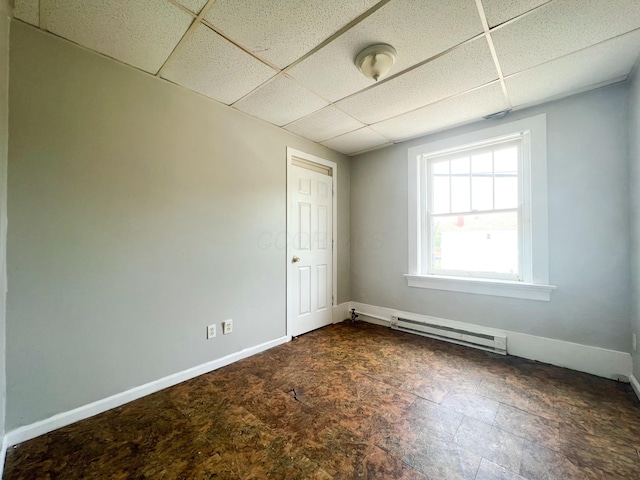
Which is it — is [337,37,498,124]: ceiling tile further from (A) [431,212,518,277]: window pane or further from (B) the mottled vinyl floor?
(B) the mottled vinyl floor

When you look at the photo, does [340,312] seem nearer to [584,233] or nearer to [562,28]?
[584,233]

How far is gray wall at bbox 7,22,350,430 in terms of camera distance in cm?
151

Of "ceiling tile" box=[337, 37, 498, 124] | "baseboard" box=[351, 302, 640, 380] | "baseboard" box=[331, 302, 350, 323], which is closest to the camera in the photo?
"ceiling tile" box=[337, 37, 498, 124]

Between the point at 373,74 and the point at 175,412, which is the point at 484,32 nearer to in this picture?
the point at 373,74

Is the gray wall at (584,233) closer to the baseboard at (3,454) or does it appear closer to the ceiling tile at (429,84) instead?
the ceiling tile at (429,84)

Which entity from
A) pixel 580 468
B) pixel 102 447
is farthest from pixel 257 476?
pixel 580 468

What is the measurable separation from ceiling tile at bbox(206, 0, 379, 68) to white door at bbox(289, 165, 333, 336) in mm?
1454

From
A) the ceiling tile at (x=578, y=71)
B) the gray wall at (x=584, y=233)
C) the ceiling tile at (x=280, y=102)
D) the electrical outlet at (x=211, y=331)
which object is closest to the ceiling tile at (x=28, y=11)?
the ceiling tile at (x=280, y=102)

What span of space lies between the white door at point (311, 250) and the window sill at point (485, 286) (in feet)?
3.66

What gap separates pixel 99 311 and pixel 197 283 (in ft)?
2.16

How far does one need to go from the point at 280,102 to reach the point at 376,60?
3.24 feet

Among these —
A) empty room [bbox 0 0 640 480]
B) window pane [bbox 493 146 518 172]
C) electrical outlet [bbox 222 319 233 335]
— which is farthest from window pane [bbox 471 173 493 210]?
electrical outlet [bbox 222 319 233 335]

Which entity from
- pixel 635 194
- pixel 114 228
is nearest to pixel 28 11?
pixel 114 228

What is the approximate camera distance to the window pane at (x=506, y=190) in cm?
262
